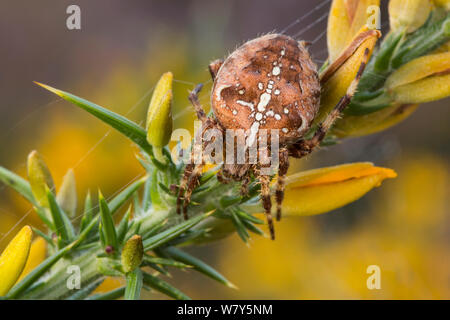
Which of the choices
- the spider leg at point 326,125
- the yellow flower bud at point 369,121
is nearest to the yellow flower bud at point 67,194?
the spider leg at point 326,125

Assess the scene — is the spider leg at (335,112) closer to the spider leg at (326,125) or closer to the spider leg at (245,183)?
the spider leg at (326,125)

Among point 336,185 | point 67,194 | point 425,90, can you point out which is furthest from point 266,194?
point 67,194

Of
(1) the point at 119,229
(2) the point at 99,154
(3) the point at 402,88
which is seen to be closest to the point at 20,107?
(2) the point at 99,154

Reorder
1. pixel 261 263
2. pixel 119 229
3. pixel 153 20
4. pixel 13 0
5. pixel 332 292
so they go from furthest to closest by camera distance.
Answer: pixel 153 20, pixel 13 0, pixel 261 263, pixel 332 292, pixel 119 229

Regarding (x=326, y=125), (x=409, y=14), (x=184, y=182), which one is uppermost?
(x=409, y=14)

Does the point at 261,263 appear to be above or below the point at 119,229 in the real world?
above

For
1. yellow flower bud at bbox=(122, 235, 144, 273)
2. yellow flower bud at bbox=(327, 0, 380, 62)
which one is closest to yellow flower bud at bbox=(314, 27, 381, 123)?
yellow flower bud at bbox=(327, 0, 380, 62)

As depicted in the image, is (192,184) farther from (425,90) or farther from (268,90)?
(425,90)

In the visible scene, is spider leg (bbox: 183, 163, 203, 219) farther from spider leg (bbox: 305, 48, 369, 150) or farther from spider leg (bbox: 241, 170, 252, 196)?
spider leg (bbox: 305, 48, 369, 150)
